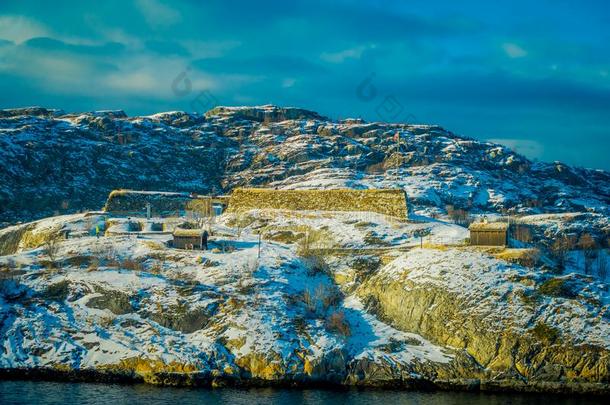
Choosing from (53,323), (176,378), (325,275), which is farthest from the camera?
(325,275)

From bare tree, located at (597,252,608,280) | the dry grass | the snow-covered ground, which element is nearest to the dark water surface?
the snow-covered ground

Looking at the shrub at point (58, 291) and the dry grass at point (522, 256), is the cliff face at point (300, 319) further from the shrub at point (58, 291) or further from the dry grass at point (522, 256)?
the dry grass at point (522, 256)

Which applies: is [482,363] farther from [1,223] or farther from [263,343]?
[1,223]

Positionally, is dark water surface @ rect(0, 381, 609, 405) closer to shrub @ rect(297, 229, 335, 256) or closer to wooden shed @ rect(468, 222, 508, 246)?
wooden shed @ rect(468, 222, 508, 246)

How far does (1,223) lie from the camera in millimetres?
161750

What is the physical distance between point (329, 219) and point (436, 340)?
40597 millimetres

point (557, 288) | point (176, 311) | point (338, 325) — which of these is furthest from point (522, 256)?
point (176, 311)

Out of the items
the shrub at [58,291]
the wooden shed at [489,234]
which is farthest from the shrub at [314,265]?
the shrub at [58,291]

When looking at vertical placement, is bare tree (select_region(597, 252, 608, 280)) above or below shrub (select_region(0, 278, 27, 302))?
above

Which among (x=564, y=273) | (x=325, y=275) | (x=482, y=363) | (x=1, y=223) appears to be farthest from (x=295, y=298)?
(x=1, y=223)

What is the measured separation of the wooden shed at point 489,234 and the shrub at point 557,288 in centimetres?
1282

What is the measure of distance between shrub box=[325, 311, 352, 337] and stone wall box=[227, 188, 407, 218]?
4094 centimetres

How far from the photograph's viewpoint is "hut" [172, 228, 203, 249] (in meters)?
107

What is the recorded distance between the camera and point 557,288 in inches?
3418
